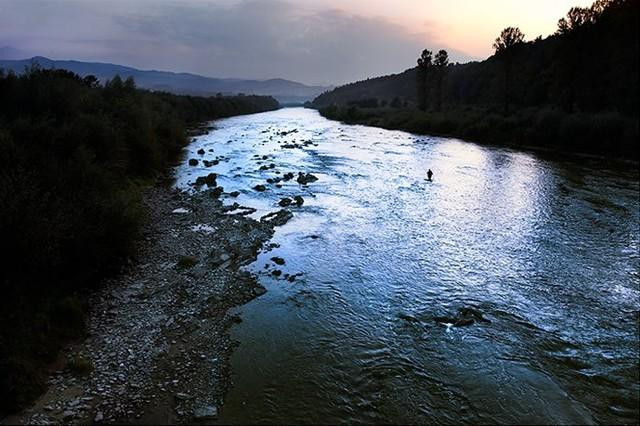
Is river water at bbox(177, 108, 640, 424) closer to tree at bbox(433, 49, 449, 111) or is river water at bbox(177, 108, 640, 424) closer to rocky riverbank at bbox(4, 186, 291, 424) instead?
rocky riverbank at bbox(4, 186, 291, 424)

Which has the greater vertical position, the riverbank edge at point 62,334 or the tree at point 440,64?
the tree at point 440,64

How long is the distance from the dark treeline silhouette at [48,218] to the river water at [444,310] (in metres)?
3.65

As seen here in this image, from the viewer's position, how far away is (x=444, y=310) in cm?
1051

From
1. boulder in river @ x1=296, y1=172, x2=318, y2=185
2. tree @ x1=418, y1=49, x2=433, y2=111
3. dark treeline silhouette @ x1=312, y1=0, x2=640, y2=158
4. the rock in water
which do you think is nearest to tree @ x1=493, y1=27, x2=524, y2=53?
dark treeline silhouette @ x1=312, y1=0, x2=640, y2=158

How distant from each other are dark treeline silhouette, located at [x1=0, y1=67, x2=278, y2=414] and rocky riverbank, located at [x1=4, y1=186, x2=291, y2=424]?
0.53 metres

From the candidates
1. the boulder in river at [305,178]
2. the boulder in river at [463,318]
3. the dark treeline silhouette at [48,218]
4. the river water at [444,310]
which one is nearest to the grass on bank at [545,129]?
the river water at [444,310]

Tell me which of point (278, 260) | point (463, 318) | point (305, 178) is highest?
point (305, 178)

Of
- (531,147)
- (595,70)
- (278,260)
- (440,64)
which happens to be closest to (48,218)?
(278,260)

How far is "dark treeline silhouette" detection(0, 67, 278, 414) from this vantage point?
25.5 feet

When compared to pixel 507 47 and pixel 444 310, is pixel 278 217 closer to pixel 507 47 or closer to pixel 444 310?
pixel 444 310

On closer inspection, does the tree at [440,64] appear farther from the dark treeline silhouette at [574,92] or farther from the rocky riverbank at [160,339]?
the rocky riverbank at [160,339]

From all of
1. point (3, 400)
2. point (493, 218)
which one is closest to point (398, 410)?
point (3, 400)

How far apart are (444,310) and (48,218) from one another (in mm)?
9779

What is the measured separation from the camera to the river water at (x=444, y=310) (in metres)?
7.34
